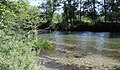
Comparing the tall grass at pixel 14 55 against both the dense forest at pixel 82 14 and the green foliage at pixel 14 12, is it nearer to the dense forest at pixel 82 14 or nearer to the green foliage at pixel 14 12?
the green foliage at pixel 14 12

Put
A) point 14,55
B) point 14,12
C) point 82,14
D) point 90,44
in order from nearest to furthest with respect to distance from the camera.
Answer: point 14,55, point 14,12, point 90,44, point 82,14

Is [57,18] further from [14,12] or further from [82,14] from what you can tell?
[14,12]

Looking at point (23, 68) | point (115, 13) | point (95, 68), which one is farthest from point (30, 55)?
point (115, 13)

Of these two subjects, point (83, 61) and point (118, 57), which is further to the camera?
point (118, 57)

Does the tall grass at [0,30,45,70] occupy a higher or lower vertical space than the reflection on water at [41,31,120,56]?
Result: higher

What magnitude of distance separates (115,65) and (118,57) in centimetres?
276

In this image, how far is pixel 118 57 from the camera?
1697cm

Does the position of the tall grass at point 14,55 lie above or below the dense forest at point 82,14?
above

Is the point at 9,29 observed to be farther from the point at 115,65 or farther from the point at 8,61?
the point at 115,65

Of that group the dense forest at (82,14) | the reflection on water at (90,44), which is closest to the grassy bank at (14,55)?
the reflection on water at (90,44)

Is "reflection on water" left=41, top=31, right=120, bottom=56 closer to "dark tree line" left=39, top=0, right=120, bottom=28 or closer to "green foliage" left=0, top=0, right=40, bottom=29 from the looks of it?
"green foliage" left=0, top=0, right=40, bottom=29

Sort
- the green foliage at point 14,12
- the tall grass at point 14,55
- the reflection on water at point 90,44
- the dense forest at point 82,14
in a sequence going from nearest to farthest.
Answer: the tall grass at point 14,55 → the green foliage at point 14,12 → the reflection on water at point 90,44 → the dense forest at point 82,14

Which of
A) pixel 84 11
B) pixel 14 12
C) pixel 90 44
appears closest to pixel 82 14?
pixel 84 11

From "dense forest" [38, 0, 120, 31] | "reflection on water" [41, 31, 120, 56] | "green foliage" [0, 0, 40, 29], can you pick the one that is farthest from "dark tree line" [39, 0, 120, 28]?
"green foliage" [0, 0, 40, 29]
